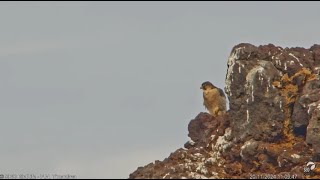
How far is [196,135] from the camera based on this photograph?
91562mm

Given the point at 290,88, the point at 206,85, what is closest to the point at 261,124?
the point at 290,88

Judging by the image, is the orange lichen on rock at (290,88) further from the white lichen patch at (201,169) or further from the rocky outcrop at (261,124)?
the white lichen patch at (201,169)

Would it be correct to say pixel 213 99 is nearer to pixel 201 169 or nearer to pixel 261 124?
pixel 261 124

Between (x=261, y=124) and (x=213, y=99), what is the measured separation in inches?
338

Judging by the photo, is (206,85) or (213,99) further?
(206,85)

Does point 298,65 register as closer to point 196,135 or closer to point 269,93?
point 269,93

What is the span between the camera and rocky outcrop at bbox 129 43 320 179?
82562mm

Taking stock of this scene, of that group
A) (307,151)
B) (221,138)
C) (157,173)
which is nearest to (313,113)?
(307,151)

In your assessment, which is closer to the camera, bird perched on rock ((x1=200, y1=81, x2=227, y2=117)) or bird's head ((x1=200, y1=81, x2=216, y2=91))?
bird perched on rock ((x1=200, y1=81, x2=227, y2=117))

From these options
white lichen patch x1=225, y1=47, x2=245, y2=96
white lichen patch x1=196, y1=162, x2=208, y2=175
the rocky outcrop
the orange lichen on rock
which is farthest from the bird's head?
white lichen patch x1=196, y1=162, x2=208, y2=175

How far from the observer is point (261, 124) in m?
86.1

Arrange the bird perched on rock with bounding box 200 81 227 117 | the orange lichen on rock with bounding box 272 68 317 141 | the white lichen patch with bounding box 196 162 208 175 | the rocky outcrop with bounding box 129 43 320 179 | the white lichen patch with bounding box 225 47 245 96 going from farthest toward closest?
1. the bird perched on rock with bounding box 200 81 227 117
2. the white lichen patch with bounding box 225 47 245 96
3. the orange lichen on rock with bounding box 272 68 317 141
4. the rocky outcrop with bounding box 129 43 320 179
5. the white lichen patch with bounding box 196 162 208 175

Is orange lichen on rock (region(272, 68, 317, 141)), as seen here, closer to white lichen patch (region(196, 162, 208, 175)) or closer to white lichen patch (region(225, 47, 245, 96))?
white lichen patch (region(225, 47, 245, 96))

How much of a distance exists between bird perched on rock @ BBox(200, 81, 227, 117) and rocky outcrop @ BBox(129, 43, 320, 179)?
1.93m
